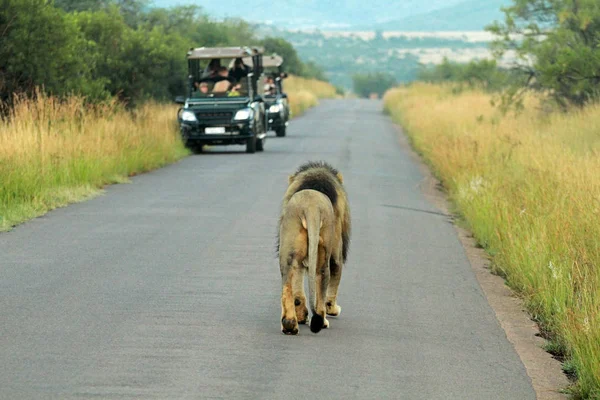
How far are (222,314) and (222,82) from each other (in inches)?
926

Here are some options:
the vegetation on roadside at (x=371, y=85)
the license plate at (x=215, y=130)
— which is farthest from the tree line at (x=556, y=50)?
the vegetation on roadside at (x=371, y=85)

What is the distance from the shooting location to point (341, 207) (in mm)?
9211

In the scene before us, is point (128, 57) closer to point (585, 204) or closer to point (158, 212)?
point (158, 212)

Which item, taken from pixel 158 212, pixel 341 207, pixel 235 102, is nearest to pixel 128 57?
pixel 235 102

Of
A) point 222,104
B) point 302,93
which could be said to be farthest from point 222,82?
Answer: point 302,93

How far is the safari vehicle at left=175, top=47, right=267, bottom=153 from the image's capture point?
3094 cm

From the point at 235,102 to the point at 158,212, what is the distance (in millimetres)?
14737

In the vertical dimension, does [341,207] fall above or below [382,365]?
above

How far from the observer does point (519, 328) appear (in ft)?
31.4

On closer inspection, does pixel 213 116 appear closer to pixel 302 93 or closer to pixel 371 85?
pixel 302 93

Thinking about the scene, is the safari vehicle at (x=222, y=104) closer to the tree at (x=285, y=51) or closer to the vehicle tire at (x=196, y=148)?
the vehicle tire at (x=196, y=148)

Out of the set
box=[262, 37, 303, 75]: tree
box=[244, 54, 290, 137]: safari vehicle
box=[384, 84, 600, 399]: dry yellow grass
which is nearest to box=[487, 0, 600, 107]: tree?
box=[384, 84, 600, 399]: dry yellow grass

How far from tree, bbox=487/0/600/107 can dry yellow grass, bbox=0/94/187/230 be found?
8.97m

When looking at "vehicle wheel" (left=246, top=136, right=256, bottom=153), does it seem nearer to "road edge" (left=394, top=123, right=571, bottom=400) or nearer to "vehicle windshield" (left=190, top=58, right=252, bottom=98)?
"vehicle windshield" (left=190, top=58, right=252, bottom=98)
